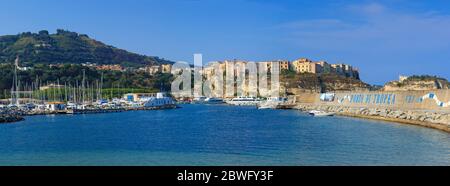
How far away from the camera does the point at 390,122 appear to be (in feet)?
103

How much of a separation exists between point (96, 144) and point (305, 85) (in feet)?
285

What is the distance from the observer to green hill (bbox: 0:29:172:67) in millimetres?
143875

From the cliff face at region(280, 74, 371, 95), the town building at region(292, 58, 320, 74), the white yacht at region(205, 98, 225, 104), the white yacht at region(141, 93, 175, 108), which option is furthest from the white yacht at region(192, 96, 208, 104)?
the white yacht at region(141, 93, 175, 108)

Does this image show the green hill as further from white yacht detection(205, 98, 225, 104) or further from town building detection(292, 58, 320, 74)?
town building detection(292, 58, 320, 74)

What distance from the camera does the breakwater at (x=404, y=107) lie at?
27.7 meters

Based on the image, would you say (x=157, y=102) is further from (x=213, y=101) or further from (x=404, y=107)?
(x=404, y=107)

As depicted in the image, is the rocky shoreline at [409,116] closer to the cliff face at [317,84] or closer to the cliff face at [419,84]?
the cliff face at [419,84]

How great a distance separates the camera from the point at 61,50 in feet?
528

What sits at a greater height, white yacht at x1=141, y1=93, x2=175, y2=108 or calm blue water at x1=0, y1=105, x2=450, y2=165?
white yacht at x1=141, y1=93, x2=175, y2=108

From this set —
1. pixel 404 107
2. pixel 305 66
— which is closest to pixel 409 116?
pixel 404 107
